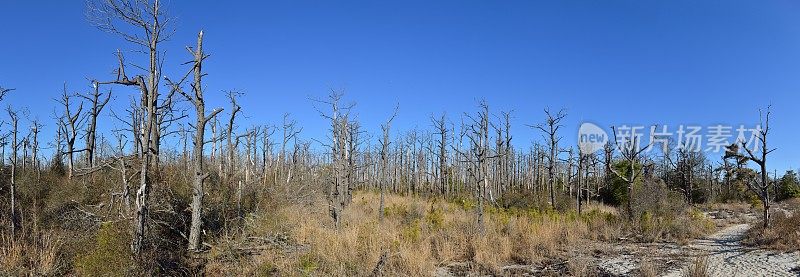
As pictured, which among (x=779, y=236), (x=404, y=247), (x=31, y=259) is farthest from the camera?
(x=779, y=236)

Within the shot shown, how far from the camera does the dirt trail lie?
316 inches

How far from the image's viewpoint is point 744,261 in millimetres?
9156

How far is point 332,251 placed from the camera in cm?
902

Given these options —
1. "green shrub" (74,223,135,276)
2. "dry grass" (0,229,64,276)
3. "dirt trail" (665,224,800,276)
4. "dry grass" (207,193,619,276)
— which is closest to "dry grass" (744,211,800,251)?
"dirt trail" (665,224,800,276)

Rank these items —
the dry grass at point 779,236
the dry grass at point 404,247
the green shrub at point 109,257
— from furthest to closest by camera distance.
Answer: the dry grass at point 779,236 → the dry grass at point 404,247 → the green shrub at point 109,257

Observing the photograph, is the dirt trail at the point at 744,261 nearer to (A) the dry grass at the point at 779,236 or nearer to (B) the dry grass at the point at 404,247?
(A) the dry grass at the point at 779,236

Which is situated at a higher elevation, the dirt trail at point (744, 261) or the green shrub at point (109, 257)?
the green shrub at point (109, 257)

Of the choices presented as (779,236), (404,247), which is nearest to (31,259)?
(404,247)

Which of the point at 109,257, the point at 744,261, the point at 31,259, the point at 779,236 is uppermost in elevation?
the point at 109,257

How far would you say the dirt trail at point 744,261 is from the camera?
8.02 meters

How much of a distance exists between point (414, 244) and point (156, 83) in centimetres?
592

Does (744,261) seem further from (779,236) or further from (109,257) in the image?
(109,257)

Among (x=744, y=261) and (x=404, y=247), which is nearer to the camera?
(x=744, y=261)

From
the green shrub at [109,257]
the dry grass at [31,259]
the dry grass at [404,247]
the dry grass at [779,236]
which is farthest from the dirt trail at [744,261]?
the dry grass at [31,259]
